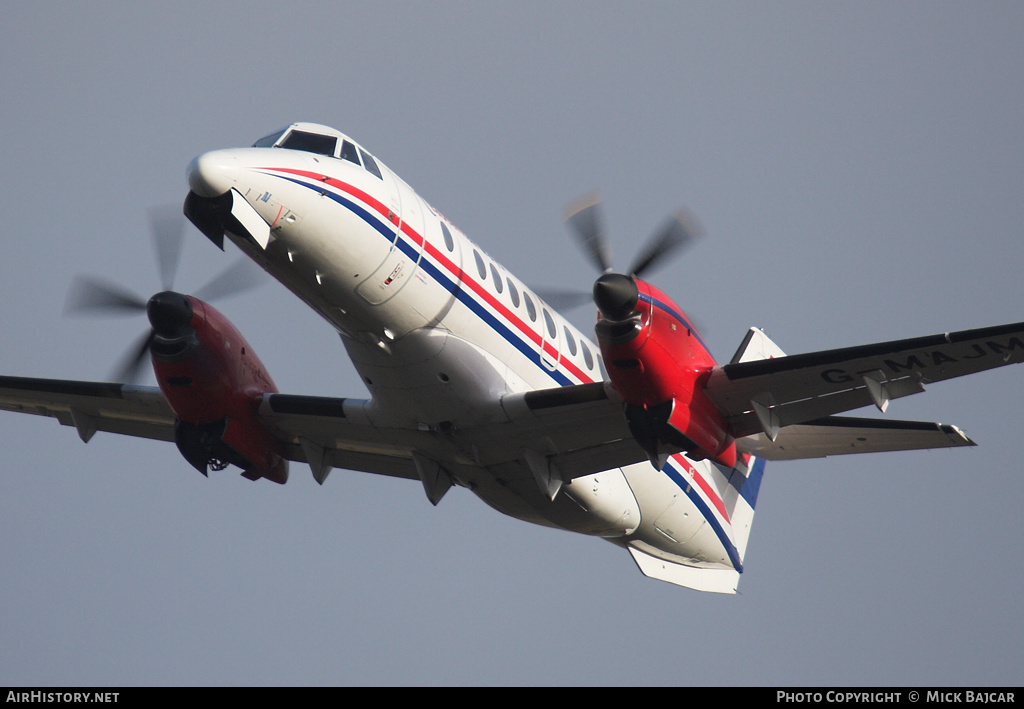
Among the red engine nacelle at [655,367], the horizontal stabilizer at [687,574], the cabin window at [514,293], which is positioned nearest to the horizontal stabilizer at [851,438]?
the red engine nacelle at [655,367]

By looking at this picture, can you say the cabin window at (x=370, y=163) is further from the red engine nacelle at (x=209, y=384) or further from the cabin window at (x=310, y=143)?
the red engine nacelle at (x=209, y=384)

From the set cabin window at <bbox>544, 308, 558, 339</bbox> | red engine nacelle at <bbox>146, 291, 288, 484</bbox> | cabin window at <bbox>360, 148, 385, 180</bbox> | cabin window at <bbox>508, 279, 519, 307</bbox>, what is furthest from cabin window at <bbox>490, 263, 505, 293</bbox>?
red engine nacelle at <bbox>146, 291, 288, 484</bbox>

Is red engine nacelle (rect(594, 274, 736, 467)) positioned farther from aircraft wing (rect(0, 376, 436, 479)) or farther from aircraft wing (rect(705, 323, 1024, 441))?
aircraft wing (rect(0, 376, 436, 479))

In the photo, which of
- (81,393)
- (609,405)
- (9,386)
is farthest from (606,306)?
(9,386)

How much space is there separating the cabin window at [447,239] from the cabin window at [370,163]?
1.07 metres

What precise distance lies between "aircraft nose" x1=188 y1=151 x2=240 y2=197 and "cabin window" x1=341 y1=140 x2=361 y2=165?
1.75 metres

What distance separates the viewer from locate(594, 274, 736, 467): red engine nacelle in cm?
1324

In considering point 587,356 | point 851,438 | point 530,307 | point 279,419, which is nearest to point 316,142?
point 530,307

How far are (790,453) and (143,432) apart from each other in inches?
389

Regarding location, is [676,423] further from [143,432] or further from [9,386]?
[9,386]

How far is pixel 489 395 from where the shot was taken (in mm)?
14234
